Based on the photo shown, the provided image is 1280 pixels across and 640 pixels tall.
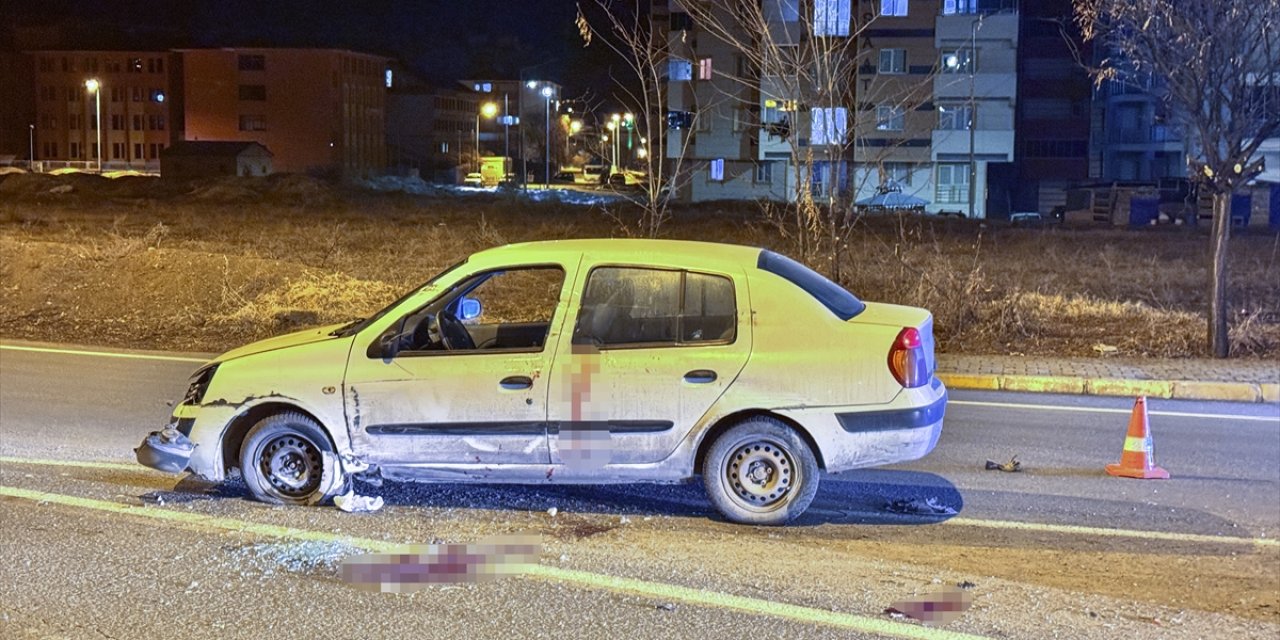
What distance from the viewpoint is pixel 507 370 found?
6.50 m

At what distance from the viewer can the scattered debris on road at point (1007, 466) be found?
27.1 feet

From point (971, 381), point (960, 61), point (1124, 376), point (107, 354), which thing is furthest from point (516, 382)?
point (960, 61)

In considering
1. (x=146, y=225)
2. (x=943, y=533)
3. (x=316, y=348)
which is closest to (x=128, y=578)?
(x=316, y=348)

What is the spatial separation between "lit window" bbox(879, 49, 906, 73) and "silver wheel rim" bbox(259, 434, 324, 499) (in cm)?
5114

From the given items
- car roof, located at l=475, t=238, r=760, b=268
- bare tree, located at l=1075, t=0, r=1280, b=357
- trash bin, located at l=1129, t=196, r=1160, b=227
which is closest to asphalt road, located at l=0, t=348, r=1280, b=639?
car roof, located at l=475, t=238, r=760, b=268

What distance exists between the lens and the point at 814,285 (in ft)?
22.5

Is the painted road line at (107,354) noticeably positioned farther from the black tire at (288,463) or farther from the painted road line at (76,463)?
the black tire at (288,463)

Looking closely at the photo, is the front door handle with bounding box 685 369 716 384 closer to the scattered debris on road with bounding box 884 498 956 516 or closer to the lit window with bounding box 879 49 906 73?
the scattered debris on road with bounding box 884 498 956 516

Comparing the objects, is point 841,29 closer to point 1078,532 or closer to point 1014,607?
point 1078,532

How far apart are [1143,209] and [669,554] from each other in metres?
49.9

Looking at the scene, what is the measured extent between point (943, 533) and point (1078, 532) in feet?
2.61

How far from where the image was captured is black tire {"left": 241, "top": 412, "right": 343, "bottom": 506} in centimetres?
677

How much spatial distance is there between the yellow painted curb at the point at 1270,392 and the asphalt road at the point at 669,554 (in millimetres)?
3033

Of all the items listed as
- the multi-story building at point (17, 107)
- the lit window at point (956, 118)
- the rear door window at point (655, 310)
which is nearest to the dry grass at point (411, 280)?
the rear door window at point (655, 310)
